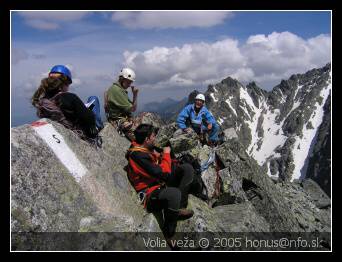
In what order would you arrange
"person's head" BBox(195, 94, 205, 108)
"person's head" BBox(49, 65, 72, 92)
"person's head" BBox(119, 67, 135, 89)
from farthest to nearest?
"person's head" BBox(195, 94, 205, 108), "person's head" BBox(119, 67, 135, 89), "person's head" BBox(49, 65, 72, 92)

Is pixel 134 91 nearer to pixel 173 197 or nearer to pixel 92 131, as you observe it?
pixel 92 131

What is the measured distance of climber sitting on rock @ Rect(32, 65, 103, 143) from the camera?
11.5 meters

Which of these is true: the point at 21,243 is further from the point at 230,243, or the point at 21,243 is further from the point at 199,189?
the point at 199,189

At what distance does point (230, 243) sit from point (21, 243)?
19.8ft

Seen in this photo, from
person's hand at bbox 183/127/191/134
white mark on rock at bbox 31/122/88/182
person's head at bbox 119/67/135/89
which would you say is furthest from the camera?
person's hand at bbox 183/127/191/134

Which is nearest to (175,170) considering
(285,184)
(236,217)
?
(236,217)

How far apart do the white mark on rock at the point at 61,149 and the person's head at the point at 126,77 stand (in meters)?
4.90

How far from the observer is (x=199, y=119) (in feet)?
58.2

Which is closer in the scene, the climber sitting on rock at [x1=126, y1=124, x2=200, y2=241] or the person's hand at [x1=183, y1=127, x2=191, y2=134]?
the climber sitting on rock at [x1=126, y1=124, x2=200, y2=241]

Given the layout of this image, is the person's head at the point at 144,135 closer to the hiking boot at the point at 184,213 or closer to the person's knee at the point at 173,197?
the person's knee at the point at 173,197

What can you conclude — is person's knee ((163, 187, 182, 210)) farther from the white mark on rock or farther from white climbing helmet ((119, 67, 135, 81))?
white climbing helmet ((119, 67, 135, 81))

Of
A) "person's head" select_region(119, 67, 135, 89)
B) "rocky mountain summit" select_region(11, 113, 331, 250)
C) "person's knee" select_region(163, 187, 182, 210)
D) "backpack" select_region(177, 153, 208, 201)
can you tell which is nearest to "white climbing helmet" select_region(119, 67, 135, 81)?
"person's head" select_region(119, 67, 135, 89)

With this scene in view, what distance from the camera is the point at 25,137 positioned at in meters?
10.1

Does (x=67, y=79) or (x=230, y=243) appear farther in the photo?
(x=67, y=79)
